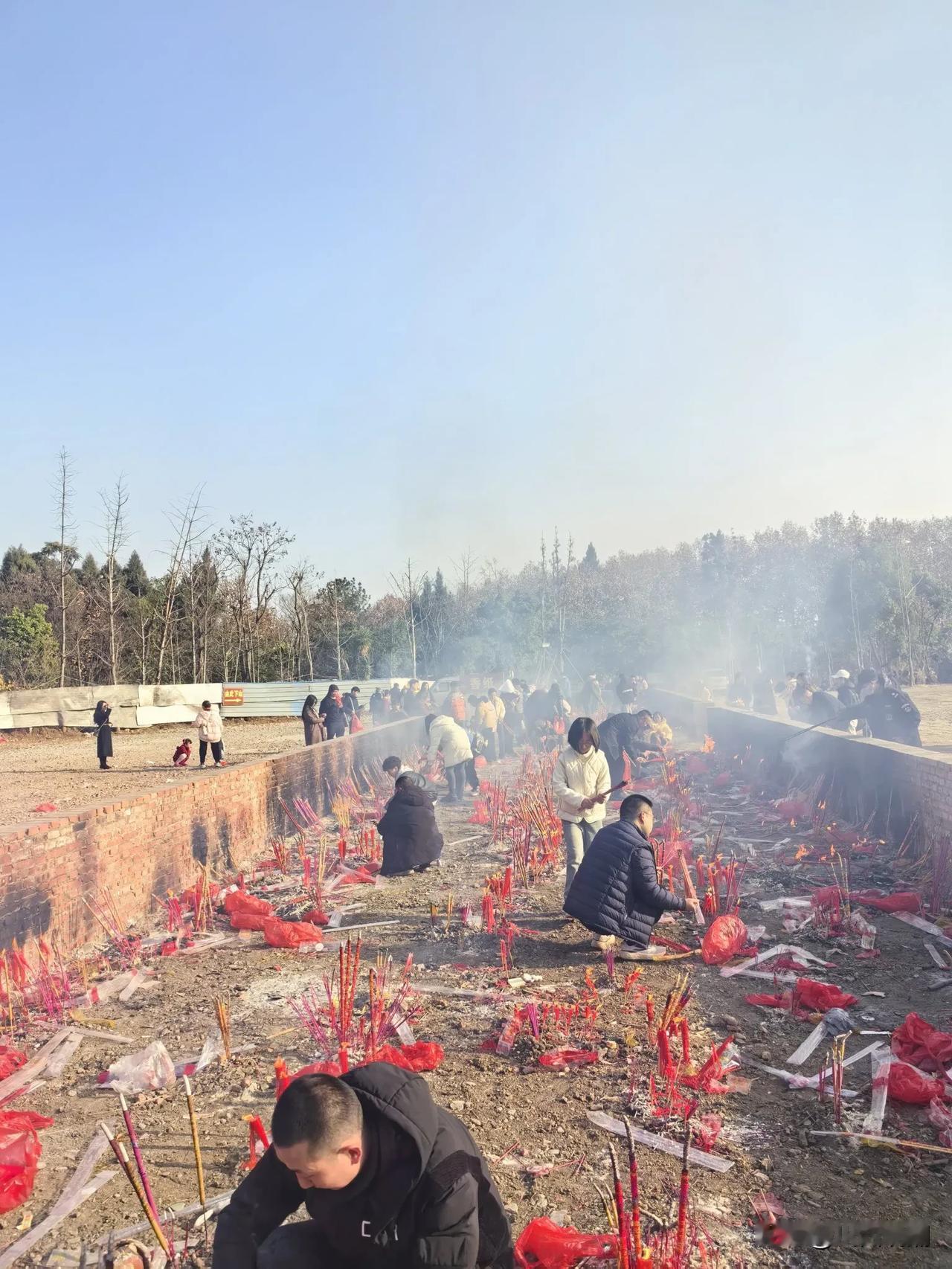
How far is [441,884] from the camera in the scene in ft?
30.7

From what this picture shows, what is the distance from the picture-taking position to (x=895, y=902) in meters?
7.72

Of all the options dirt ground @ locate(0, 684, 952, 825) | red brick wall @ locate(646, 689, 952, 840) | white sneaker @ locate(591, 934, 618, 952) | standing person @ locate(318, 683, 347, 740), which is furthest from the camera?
standing person @ locate(318, 683, 347, 740)

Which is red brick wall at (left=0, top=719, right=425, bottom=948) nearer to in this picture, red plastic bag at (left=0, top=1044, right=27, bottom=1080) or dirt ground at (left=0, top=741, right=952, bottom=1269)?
dirt ground at (left=0, top=741, right=952, bottom=1269)

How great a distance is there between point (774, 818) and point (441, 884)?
5.28m

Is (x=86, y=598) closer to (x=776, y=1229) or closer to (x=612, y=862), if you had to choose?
(x=612, y=862)

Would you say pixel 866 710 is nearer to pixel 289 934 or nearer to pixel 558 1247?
pixel 289 934

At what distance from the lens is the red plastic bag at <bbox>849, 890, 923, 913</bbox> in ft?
25.2

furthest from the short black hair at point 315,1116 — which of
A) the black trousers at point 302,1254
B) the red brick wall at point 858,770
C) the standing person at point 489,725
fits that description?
the standing person at point 489,725

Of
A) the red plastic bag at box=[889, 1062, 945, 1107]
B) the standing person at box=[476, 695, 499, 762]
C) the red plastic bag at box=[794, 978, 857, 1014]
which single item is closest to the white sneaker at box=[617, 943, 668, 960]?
the red plastic bag at box=[794, 978, 857, 1014]

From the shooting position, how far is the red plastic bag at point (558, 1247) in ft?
10.6

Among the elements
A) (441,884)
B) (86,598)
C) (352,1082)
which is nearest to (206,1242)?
(352,1082)

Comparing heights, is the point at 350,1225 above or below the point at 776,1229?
above

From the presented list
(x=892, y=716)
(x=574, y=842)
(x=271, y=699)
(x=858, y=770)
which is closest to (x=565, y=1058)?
(x=574, y=842)

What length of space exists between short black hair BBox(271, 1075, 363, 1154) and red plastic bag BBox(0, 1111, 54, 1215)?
214 centimetres
